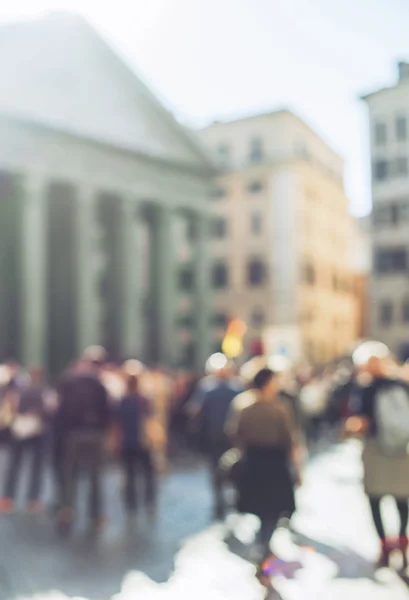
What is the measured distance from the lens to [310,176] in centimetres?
4666

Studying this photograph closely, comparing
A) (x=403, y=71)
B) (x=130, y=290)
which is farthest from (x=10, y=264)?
(x=403, y=71)

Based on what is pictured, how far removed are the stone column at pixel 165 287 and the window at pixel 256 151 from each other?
629 inches

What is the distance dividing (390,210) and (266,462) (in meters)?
17.8

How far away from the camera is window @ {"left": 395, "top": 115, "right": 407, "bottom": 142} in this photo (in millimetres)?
12872

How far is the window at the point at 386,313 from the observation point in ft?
110

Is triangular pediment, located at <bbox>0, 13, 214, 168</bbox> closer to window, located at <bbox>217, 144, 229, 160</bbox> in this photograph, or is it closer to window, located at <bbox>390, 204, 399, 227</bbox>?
window, located at <bbox>390, 204, 399, 227</bbox>

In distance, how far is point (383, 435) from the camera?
21.9 feet

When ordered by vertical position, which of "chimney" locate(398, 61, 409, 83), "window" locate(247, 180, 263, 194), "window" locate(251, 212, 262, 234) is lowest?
"chimney" locate(398, 61, 409, 83)

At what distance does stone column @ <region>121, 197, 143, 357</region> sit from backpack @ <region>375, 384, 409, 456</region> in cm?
2149

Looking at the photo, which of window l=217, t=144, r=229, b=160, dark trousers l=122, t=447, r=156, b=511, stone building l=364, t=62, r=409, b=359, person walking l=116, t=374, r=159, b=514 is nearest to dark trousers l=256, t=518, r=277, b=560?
person walking l=116, t=374, r=159, b=514

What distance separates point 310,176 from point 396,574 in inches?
1625

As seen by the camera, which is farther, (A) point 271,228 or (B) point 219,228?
(B) point 219,228

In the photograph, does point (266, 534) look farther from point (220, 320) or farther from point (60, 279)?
point (220, 320)

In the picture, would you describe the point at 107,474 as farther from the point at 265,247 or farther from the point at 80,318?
the point at 265,247
